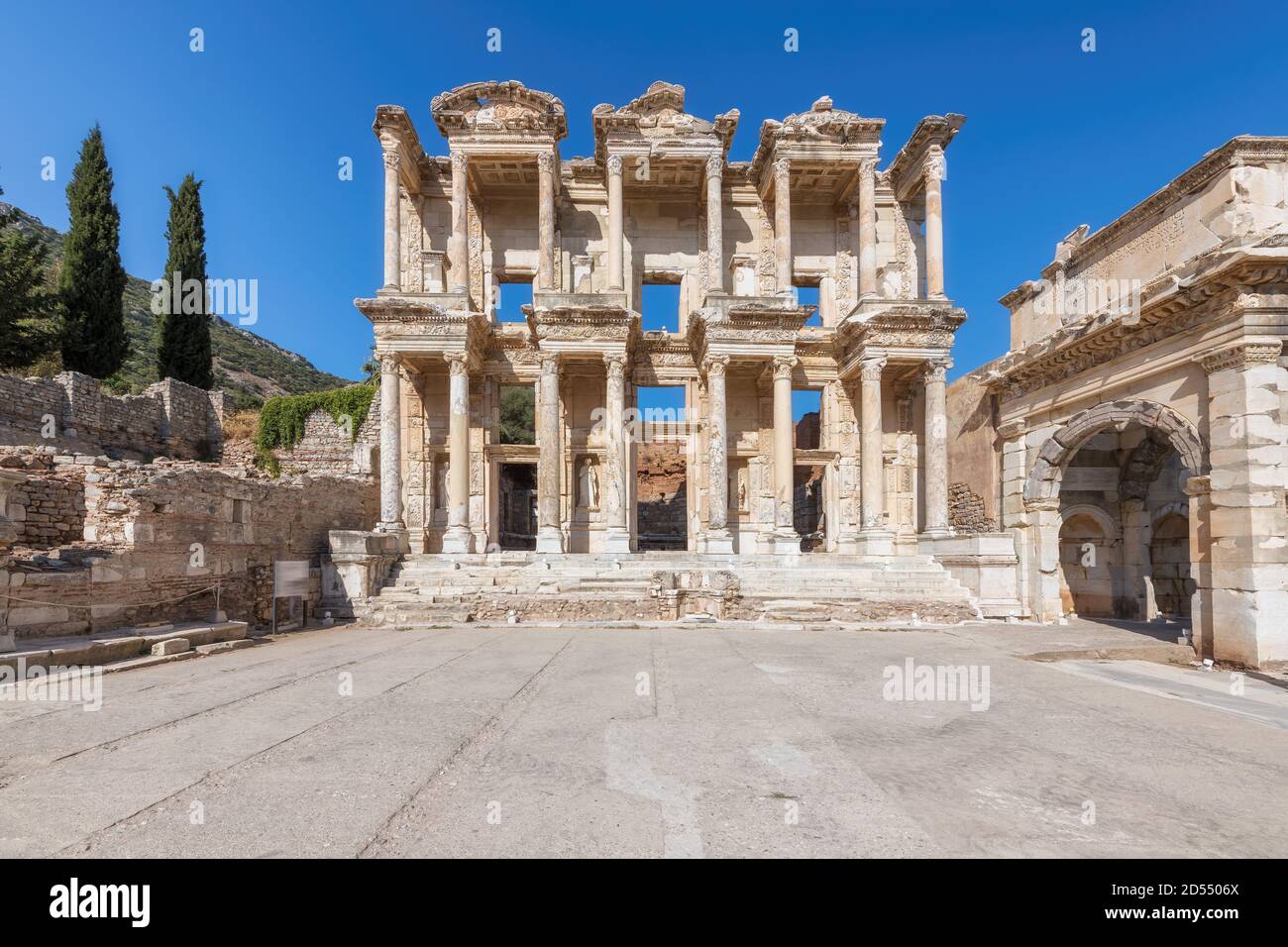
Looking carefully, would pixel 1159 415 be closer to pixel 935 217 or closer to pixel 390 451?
pixel 935 217

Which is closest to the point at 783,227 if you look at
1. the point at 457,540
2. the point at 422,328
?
the point at 422,328

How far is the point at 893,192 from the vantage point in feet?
65.7

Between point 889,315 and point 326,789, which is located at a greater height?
point 889,315

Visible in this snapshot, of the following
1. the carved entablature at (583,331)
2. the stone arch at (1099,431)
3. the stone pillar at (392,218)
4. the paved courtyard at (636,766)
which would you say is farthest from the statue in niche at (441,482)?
the stone arch at (1099,431)

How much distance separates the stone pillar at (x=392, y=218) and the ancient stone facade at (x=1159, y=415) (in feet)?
57.4

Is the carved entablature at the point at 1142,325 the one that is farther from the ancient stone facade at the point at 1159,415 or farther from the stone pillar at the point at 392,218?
the stone pillar at the point at 392,218

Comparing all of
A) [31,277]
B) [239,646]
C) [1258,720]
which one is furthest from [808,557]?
[31,277]

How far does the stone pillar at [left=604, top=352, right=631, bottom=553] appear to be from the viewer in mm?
16141

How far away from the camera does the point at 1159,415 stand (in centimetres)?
1078

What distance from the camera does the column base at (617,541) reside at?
15.8 metres

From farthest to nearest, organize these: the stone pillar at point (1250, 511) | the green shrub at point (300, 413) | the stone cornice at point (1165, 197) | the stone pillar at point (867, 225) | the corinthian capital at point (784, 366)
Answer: the green shrub at point (300, 413) < the stone pillar at point (867, 225) < the corinthian capital at point (784, 366) < the stone cornice at point (1165, 197) < the stone pillar at point (1250, 511)

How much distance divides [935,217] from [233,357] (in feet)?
186
